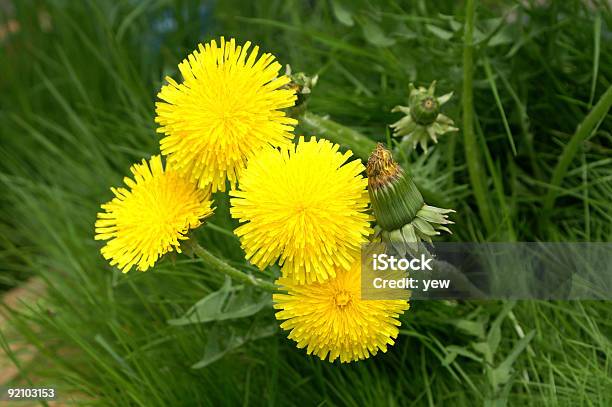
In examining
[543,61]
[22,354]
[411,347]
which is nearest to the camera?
[411,347]

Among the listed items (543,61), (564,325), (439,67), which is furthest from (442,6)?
(564,325)

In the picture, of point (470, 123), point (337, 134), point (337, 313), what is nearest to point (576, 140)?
point (470, 123)

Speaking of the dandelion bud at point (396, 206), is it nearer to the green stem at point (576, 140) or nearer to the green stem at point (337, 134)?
the green stem at point (337, 134)

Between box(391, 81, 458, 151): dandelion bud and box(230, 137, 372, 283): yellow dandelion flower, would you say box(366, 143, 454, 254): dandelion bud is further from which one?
box(391, 81, 458, 151): dandelion bud

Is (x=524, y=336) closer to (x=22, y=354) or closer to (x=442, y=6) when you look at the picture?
(x=442, y=6)

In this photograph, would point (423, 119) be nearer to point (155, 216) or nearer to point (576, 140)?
point (576, 140)

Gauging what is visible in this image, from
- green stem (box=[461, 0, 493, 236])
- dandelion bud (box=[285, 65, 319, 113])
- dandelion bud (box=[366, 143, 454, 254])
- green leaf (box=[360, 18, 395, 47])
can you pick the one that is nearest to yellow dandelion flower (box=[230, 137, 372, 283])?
dandelion bud (box=[366, 143, 454, 254])

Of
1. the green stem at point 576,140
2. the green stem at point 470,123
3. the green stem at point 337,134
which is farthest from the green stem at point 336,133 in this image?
the green stem at point 576,140

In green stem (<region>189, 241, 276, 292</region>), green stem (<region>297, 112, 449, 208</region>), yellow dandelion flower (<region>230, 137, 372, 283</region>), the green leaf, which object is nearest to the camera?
yellow dandelion flower (<region>230, 137, 372, 283</region>)
